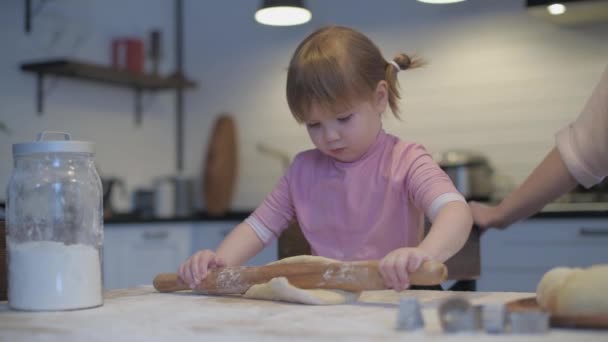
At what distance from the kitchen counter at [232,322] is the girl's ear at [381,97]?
18.4 inches

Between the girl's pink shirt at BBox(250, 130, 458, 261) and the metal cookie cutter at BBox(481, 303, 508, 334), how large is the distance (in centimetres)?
66

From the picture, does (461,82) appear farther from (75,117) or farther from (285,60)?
(75,117)

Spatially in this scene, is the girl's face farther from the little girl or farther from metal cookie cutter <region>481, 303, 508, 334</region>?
metal cookie cutter <region>481, 303, 508, 334</region>

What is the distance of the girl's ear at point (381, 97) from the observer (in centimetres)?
141

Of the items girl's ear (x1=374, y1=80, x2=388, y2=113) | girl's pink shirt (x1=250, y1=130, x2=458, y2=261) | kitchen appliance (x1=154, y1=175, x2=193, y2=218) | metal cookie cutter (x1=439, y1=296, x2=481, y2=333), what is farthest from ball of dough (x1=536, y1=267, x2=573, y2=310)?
kitchen appliance (x1=154, y1=175, x2=193, y2=218)

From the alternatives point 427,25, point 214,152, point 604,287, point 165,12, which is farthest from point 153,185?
point 604,287

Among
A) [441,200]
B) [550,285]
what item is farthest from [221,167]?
[550,285]

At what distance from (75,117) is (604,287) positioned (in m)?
3.25

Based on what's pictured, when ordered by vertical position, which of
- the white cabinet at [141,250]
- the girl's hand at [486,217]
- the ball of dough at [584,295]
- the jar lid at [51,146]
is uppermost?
the jar lid at [51,146]

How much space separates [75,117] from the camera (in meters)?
3.63

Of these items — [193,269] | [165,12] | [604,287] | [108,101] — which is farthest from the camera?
[165,12]

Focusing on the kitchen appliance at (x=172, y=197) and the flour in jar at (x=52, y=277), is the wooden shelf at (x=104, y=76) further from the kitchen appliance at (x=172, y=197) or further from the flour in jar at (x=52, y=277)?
the flour in jar at (x=52, y=277)

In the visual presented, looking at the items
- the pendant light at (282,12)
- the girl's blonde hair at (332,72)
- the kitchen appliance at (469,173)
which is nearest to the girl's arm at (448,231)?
the girl's blonde hair at (332,72)

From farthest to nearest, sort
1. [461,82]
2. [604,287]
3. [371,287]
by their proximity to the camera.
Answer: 1. [461,82]
2. [371,287]
3. [604,287]
